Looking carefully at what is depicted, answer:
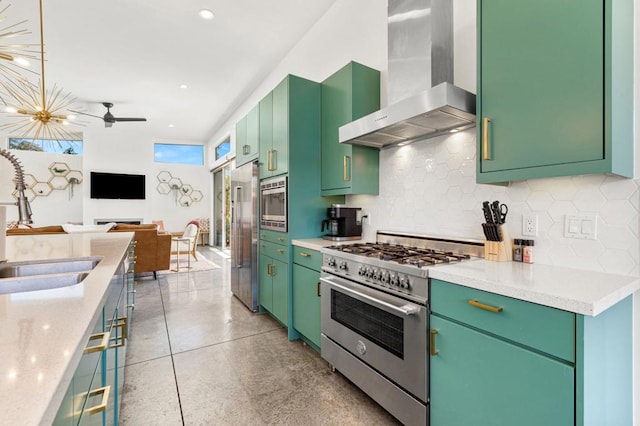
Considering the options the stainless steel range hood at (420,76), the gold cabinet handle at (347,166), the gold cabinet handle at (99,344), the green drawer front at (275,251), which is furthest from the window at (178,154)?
the gold cabinet handle at (99,344)

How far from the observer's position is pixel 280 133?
2943 mm

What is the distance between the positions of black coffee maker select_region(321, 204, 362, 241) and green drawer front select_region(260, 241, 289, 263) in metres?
0.41

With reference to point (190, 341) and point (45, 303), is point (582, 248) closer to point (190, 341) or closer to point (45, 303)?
point (45, 303)

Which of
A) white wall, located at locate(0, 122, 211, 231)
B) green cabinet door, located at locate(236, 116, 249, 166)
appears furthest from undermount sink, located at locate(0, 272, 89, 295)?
white wall, located at locate(0, 122, 211, 231)

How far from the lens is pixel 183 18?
11.3ft

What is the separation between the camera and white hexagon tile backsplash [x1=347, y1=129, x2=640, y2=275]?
4.46 ft

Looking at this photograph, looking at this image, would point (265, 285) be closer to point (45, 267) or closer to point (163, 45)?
point (45, 267)

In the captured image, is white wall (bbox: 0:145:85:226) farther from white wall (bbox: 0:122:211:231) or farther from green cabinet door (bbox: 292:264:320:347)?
green cabinet door (bbox: 292:264:320:347)

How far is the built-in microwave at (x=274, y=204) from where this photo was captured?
2858 millimetres

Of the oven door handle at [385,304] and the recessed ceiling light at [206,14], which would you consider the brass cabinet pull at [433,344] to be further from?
the recessed ceiling light at [206,14]

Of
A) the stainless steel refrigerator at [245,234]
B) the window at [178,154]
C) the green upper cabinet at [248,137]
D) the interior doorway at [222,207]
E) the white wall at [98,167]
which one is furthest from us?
the window at [178,154]

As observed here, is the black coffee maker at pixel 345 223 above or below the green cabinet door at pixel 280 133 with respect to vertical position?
below

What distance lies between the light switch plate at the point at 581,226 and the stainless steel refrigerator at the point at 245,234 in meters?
2.71

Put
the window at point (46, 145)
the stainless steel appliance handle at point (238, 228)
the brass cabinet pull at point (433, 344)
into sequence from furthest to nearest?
the window at point (46, 145), the stainless steel appliance handle at point (238, 228), the brass cabinet pull at point (433, 344)
